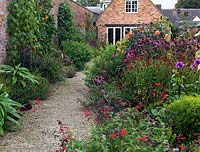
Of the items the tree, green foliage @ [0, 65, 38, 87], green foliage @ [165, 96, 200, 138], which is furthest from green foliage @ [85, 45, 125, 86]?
the tree

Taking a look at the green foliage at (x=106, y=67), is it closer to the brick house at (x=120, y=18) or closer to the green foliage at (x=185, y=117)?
the green foliage at (x=185, y=117)

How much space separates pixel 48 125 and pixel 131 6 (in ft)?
72.2

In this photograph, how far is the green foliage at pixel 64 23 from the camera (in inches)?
617

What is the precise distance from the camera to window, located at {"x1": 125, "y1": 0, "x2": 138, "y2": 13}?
2694 centimetres

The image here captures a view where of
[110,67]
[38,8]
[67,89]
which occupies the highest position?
[38,8]

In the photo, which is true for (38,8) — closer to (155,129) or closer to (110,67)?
(110,67)

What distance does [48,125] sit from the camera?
6129mm

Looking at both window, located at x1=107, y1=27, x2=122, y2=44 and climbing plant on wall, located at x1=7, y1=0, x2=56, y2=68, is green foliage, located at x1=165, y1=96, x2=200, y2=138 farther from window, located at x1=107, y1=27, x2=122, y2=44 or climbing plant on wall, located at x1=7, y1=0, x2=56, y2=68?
window, located at x1=107, y1=27, x2=122, y2=44

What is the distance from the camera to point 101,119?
5.03 meters

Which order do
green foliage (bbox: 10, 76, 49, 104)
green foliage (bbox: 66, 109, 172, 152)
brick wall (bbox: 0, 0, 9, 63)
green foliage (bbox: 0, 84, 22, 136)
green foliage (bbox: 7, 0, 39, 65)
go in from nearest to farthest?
1. green foliage (bbox: 66, 109, 172, 152)
2. green foliage (bbox: 0, 84, 22, 136)
3. green foliage (bbox: 10, 76, 49, 104)
4. brick wall (bbox: 0, 0, 9, 63)
5. green foliage (bbox: 7, 0, 39, 65)

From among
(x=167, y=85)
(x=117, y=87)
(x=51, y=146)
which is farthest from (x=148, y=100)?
(x=51, y=146)

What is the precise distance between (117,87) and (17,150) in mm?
2780

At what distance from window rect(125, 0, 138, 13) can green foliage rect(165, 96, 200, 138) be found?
22.6 meters

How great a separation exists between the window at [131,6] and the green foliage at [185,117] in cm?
2262
